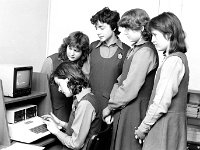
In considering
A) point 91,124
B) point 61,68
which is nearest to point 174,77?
point 91,124

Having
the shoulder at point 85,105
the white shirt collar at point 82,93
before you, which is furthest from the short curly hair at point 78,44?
the shoulder at point 85,105

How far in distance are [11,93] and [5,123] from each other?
0.26 m

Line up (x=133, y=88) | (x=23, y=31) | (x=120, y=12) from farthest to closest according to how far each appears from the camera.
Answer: (x=120, y=12) < (x=23, y=31) < (x=133, y=88)

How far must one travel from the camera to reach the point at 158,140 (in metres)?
1.82

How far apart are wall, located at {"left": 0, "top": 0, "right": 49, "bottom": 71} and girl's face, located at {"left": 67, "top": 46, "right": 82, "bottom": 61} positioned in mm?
683

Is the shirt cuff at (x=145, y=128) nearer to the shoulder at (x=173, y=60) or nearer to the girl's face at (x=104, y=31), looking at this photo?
the shoulder at (x=173, y=60)

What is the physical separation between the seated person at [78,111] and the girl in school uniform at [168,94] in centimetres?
33

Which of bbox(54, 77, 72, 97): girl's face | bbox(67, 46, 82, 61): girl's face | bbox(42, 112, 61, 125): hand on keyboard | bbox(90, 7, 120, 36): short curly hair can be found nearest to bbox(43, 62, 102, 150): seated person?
bbox(54, 77, 72, 97): girl's face

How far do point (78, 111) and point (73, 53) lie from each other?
2.48ft

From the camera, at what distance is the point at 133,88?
6.84 ft

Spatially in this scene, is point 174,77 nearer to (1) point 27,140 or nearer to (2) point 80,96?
(2) point 80,96

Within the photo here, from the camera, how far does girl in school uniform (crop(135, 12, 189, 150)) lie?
5.80 ft

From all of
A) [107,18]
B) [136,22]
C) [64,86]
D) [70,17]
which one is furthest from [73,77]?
[70,17]

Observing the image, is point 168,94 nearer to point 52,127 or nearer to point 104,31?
point 52,127
